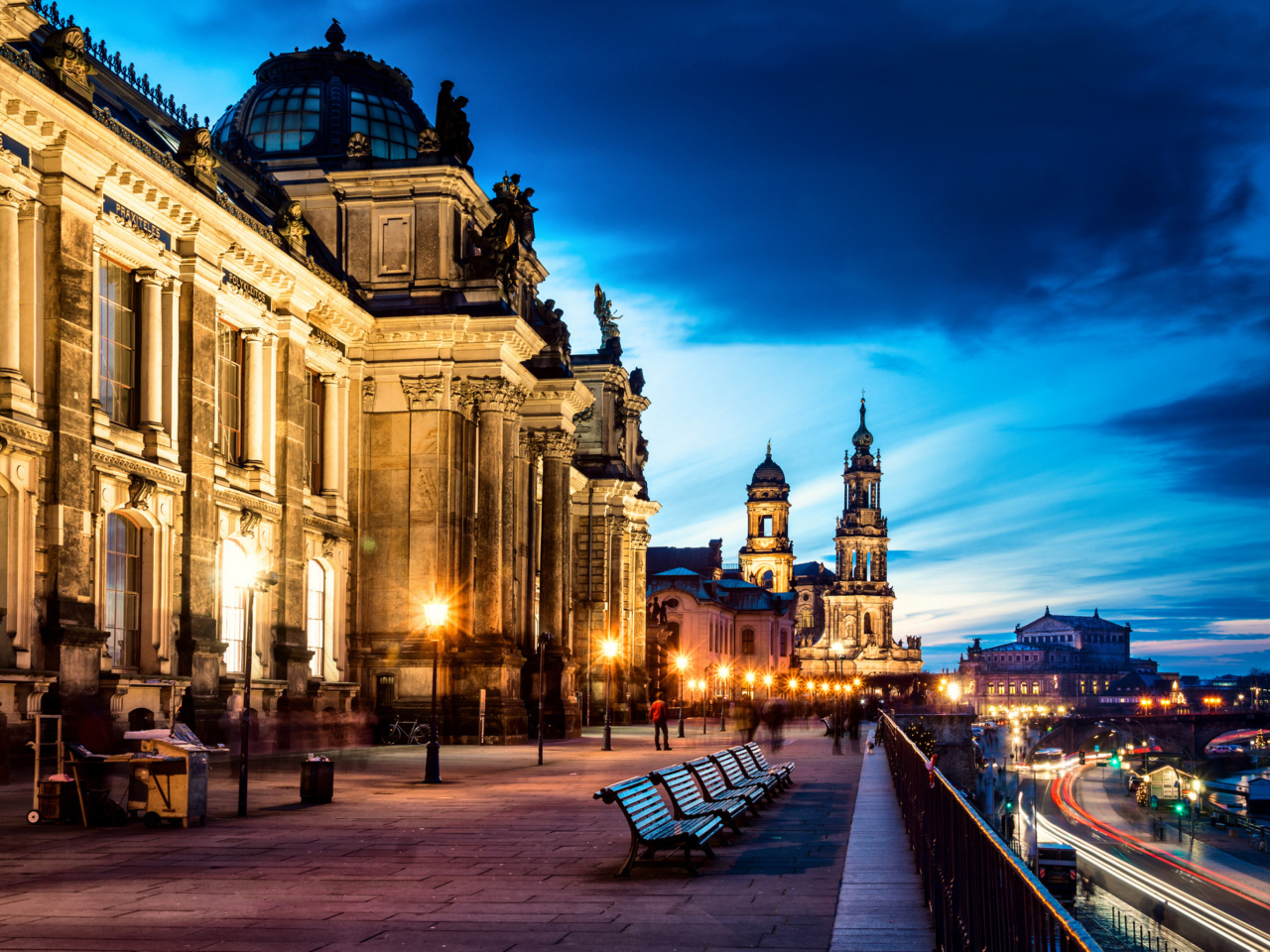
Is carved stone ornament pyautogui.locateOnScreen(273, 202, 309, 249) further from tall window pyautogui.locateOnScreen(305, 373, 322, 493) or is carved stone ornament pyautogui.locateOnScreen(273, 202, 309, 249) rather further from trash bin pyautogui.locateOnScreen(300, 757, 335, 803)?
trash bin pyautogui.locateOnScreen(300, 757, 335, 803)

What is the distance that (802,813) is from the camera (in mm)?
21875

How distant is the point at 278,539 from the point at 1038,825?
8059cm

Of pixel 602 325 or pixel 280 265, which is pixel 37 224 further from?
pixel 602 325

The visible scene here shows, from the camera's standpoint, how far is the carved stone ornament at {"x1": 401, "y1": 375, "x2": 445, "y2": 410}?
48.0 m

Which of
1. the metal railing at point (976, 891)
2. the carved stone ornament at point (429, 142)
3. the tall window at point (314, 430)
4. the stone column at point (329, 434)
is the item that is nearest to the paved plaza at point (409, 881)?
the metal railing at point (976, 891)

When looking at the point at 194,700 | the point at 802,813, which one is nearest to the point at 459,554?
the point at 194,700

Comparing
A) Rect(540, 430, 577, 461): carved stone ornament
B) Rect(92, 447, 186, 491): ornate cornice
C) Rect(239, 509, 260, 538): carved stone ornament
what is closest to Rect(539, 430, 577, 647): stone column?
Rect(540, 430, 577, 461): carved stone ornament

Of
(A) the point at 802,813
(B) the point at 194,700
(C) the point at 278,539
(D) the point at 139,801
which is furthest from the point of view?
(C) the point at 278,539

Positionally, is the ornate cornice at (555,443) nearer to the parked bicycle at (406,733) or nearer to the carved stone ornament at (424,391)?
the carved stone ornament at (424,391)

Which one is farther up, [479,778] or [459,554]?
[459,554]

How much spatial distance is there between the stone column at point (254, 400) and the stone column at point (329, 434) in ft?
18.9

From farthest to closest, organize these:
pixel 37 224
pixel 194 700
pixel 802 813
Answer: pixel 194 700
pixel 37 224
pixel 802 813

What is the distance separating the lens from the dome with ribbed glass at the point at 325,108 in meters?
53.9

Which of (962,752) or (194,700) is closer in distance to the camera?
(194,700)
